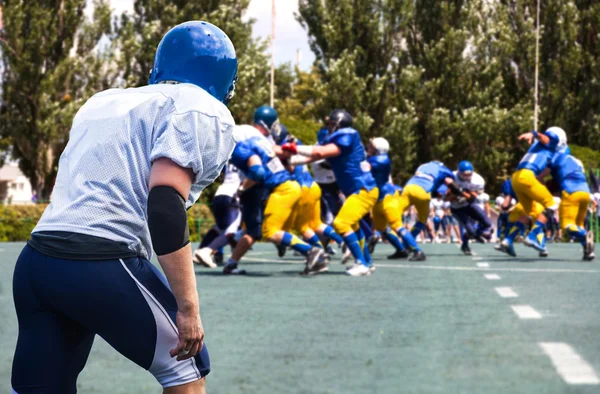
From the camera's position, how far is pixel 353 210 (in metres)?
12.8

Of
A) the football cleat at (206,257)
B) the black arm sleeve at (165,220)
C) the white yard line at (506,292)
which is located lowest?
the football cleat at (206,257)

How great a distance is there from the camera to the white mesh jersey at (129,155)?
9.64ft

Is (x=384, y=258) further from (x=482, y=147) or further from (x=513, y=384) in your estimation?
(x=482, y=147)

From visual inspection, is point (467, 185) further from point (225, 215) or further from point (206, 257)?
point (206, 257)

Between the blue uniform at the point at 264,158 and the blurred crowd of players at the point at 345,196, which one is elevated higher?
the blue uniform at the point at 264,158

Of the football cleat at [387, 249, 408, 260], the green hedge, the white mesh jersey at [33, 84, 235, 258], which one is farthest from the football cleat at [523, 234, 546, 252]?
the white mesh jersey at [33, 84, 235, 258]

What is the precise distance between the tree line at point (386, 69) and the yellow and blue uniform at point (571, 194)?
2187 cm

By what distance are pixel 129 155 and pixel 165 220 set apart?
23 centimetres

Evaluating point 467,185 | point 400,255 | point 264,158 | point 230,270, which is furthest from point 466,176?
point 264,158

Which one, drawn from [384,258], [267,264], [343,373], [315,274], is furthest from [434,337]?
[384,258]

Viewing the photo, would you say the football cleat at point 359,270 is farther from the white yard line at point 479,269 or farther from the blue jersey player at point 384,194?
the blue jersey player at point 384,194

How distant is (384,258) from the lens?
17141 millimetres

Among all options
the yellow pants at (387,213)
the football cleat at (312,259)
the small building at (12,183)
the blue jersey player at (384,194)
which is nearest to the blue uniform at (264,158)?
the football cleat at (312,259)

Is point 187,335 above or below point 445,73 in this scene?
above
